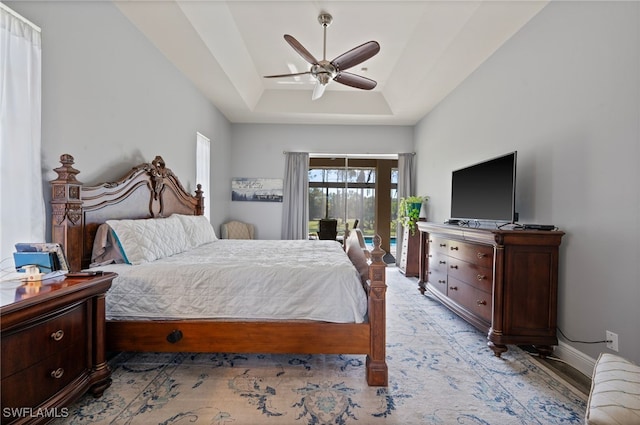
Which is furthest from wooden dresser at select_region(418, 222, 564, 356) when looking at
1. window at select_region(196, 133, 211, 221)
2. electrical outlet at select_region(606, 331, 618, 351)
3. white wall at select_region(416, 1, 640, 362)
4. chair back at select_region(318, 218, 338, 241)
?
window at select_region(196, 133, 211, 221)

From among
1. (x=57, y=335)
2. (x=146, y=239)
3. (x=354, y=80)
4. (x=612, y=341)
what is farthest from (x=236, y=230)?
(x=612, y=341)

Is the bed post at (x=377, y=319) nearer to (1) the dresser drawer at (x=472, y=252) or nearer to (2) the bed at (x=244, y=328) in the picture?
(2) the bed at (x=244, y=328)

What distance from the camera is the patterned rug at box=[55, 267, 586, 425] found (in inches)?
62.2

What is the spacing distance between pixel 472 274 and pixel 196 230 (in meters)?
2.92

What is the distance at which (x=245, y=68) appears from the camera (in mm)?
4023

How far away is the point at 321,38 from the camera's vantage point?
3502 millimetres

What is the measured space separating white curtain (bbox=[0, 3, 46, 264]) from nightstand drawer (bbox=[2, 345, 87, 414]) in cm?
67

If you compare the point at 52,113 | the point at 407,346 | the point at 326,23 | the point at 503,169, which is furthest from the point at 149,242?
the point at 503,169

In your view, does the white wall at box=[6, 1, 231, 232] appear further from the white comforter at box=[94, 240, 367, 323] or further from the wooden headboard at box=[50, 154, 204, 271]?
the white comforter at box=[94, 240, 367, 323]

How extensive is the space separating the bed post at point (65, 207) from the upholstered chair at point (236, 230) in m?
3.23

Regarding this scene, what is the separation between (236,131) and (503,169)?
4761 millimetres

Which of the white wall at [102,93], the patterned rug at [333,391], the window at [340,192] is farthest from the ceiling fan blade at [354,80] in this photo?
the window at [340,192]

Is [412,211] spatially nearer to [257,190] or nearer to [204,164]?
[257,190]

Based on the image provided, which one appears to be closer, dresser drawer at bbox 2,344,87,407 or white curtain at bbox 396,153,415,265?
dresser drawer at bbox 2,344,87,407
